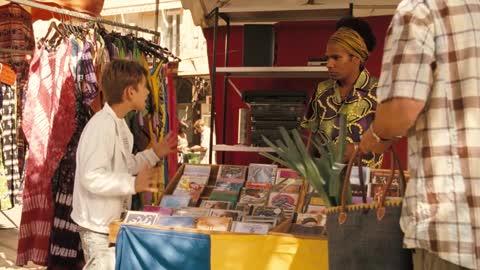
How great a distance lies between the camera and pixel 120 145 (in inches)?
95.3

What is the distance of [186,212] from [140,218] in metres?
0.19

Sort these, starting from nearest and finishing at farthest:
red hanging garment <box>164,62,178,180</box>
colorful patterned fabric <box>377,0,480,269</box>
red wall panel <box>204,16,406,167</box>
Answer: colorful patterned fabric <box>377,0,480,269</box> < red hanging garment <box>164,62,178,180</box> < red wall panel <box>204,16,406,167</box>

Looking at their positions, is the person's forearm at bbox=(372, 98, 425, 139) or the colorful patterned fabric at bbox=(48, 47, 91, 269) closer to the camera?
the person's forearm at bbox=(372, 98, 425, 139)

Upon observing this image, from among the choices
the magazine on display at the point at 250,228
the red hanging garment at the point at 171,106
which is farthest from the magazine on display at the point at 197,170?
the red hanging garment at the point at 171,106

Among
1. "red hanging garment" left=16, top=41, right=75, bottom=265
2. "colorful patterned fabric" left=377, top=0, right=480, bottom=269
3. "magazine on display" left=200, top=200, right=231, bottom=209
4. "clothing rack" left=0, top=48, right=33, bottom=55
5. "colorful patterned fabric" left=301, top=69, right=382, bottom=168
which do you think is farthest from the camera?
"clothing rack" left=0, top=48, right=33, bottom=55

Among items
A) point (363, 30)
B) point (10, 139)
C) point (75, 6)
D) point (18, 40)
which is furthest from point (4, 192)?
point (363, 30)

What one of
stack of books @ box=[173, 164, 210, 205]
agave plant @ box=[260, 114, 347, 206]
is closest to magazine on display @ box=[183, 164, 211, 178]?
stack of books @ box=[173, 164, 210, 205]

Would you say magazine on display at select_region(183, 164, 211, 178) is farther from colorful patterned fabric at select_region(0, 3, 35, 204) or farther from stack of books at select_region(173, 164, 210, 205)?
colorful patterned fabric at select_region(0, 3, 35, 204)

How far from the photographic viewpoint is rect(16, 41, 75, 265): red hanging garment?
3.16 m

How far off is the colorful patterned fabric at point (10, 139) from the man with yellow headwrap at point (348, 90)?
9.64 feet

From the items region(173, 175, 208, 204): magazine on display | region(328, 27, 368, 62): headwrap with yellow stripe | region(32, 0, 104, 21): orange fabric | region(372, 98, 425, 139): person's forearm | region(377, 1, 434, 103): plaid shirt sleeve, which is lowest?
region(173, 175, 208, 204): magazine on display

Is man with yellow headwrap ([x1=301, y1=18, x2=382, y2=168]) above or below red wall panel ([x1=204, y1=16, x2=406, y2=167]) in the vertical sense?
below

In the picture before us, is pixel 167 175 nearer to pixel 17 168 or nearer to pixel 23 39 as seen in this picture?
pixel 17 168

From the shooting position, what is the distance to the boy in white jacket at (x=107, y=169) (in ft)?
7.41
